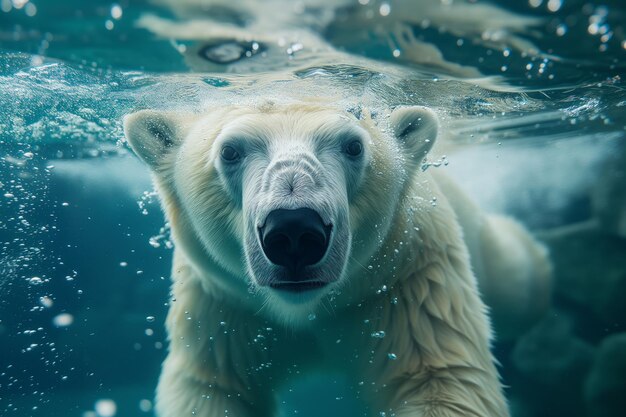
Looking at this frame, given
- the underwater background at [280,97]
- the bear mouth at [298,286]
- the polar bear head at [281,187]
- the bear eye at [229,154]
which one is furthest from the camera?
the underwater background at [280,97]

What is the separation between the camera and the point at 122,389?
10828 millimetres

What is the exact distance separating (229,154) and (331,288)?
38.6 inches

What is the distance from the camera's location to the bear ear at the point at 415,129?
11.0 feet

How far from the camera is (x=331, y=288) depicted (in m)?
2.74

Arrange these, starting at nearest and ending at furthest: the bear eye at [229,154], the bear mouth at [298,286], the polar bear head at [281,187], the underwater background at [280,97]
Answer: the polar bear head at [281,187] → the bear mouth at [298,286] → the bear eye at [229,154] → the underwater background at [280,97]

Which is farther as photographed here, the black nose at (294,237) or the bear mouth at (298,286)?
the bear mouth at (298,286)

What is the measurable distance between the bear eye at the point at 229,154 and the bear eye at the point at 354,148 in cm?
65

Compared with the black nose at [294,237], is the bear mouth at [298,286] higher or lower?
lower

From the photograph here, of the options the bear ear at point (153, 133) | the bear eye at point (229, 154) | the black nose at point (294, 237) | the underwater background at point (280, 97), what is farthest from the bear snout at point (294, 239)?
the bear ear at point (153, 133)

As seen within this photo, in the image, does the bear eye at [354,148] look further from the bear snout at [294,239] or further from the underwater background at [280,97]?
the bear snout at [294,239]

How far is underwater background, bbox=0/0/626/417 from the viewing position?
3262 millimetres

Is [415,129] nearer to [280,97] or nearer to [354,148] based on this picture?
[354,148]

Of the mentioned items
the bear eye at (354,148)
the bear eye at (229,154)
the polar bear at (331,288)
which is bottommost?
the polar bear at (331,288)

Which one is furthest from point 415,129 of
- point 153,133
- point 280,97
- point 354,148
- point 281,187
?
point 153,133
